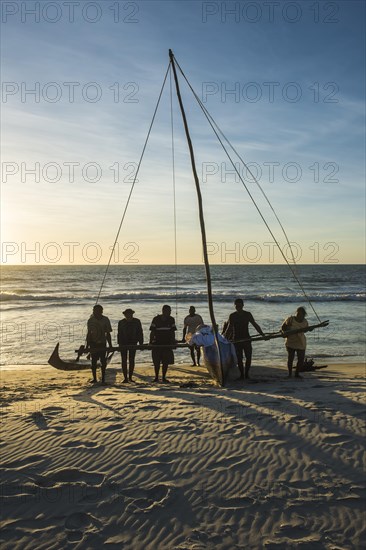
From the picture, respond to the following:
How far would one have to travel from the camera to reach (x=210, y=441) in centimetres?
629

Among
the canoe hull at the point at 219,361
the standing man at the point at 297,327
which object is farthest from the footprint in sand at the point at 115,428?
the standing man at the point at 297,327

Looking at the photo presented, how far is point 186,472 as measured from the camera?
5.54m

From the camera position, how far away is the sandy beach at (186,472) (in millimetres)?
4586

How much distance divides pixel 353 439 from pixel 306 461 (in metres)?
0.93

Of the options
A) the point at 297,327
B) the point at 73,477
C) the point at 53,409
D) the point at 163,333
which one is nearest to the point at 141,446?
the point at 73,477

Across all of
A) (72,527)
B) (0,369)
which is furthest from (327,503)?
(0,369)

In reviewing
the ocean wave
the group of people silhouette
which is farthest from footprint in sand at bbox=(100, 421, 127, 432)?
the ocean wave

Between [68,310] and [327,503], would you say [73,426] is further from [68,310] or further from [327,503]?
[68,310]

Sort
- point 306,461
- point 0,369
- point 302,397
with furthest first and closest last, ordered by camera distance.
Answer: point 0,369
point 302,397
point 306,461

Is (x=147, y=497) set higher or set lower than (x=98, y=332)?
lower

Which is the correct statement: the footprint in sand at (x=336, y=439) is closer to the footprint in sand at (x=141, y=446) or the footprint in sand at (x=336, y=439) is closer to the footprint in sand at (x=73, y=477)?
the footprint in sand at (x=141, y=446)

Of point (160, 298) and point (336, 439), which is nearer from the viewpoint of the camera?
point (336, 439)

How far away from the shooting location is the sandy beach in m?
4.59

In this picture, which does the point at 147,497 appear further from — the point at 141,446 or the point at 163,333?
the point at 163,333
